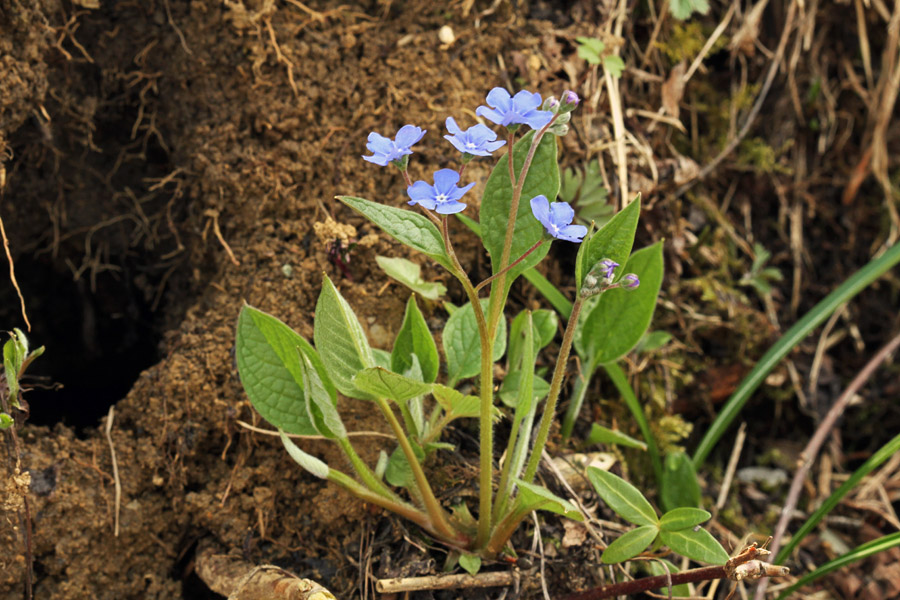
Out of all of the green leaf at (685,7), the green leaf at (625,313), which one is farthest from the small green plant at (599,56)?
the green leaf at (625,313)

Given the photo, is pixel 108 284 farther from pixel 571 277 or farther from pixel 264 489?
pixel 571 277

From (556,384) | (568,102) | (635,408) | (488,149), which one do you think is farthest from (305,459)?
(635,408)

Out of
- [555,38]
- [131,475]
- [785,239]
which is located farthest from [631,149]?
[131,475]

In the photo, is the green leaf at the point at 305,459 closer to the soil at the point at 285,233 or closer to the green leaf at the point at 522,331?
the soil at the point at 285,233

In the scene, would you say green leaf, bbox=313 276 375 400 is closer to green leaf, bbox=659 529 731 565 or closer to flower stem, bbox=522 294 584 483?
flower stem, bbox=522 294 584 483

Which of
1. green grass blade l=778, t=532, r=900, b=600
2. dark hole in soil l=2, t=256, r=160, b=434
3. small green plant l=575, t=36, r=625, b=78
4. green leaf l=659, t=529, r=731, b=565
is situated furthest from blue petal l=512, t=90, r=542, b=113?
dark hole in soil l=2, t=256, r=160, b=434

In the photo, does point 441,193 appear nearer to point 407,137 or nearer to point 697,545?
point 407,137
